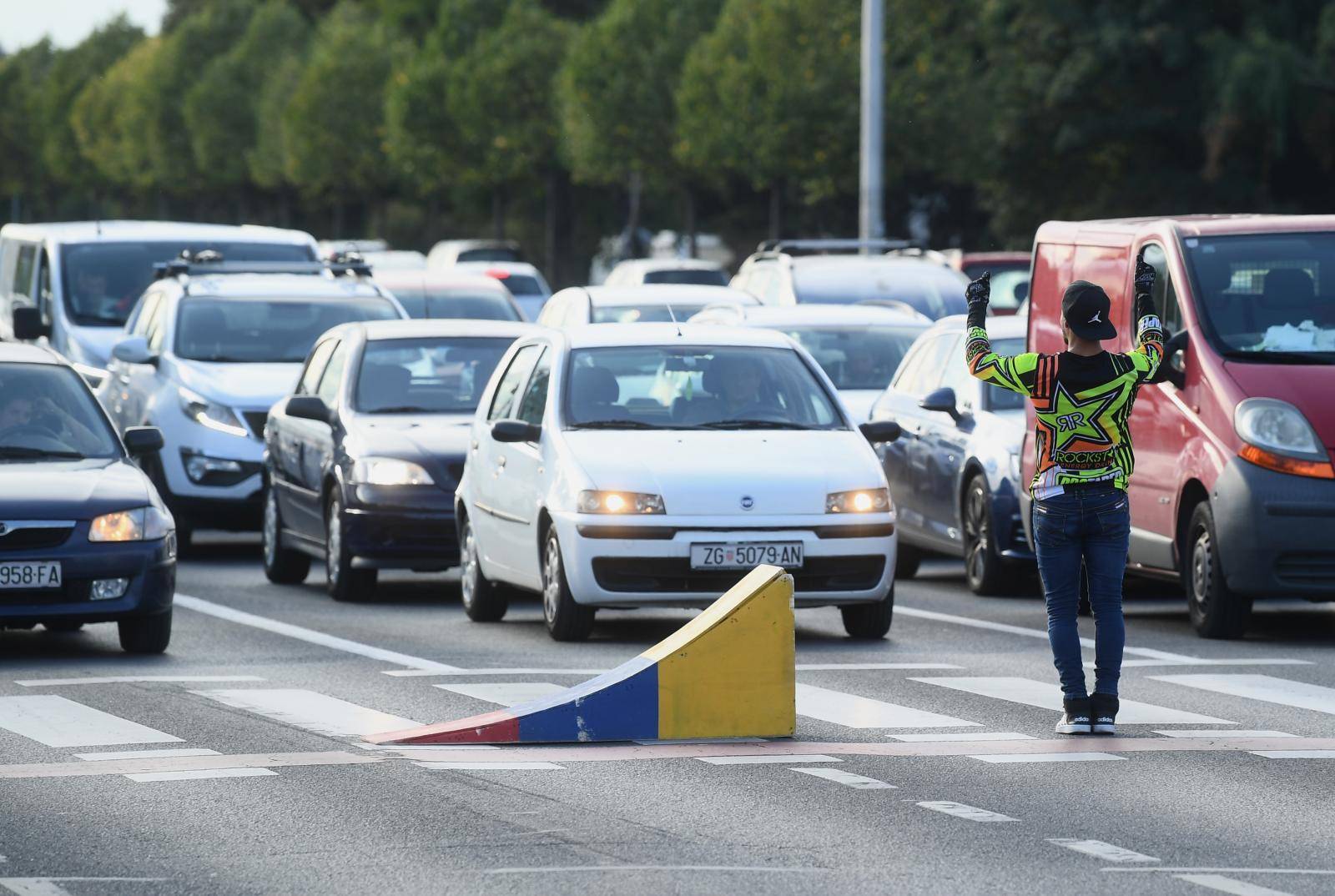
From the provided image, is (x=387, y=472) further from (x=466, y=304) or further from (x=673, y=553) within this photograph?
(x=466, y=304)

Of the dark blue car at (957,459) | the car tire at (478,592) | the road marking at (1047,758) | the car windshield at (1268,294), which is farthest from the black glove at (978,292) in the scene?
the dark blue car at (957,459)

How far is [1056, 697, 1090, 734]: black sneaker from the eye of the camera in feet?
34.3

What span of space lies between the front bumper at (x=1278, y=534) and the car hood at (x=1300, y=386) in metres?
0.28

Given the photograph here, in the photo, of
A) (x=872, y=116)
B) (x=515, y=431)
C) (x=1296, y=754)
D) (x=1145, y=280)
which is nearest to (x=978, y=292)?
(x=1145, y=280)

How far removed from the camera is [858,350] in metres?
20.4

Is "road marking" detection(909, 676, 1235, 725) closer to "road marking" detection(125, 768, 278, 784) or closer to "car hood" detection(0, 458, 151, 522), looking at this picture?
"road marking" detection(125, 768, 278, 784)

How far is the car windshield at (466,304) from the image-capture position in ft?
84.9

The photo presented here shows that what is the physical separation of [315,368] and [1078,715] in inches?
352

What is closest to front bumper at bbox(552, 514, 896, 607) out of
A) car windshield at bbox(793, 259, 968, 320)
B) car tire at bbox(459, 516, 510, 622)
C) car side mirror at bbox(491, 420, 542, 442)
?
car side mirror at bbox(491, 420, 542, 442)

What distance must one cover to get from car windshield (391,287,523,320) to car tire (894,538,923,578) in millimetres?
7565

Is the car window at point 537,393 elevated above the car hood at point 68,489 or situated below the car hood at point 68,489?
above

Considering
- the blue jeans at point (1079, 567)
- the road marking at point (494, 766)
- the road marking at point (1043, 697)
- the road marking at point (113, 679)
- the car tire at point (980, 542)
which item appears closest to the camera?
the road marking at point (494, 766)

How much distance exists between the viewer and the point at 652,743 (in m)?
10.2

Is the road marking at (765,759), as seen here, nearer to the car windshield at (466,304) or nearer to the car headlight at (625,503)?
the car headlight at (625,503)
